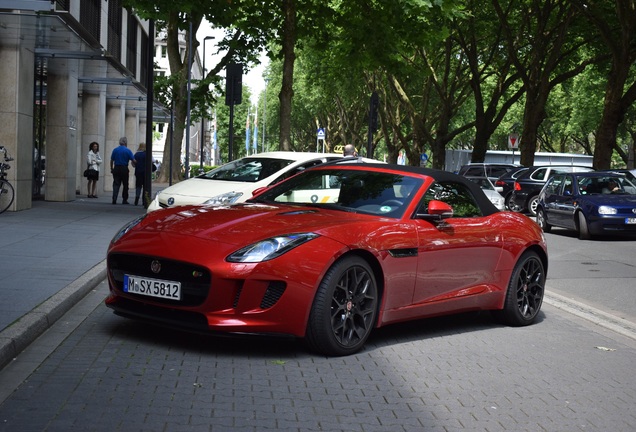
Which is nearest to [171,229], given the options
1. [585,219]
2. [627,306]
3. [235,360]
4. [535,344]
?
[235,360]

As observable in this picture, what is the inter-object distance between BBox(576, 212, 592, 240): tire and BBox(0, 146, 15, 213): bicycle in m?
11.4

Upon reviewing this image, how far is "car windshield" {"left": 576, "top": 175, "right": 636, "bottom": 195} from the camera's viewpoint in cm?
2253

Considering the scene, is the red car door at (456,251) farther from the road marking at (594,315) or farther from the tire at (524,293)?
the road marking at (594,315)

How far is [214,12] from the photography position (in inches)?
925

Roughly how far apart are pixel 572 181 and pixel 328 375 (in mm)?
17455

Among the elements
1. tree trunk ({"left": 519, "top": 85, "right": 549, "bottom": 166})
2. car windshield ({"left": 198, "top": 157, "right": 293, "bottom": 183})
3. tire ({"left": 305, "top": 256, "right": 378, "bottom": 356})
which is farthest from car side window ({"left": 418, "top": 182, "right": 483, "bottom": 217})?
tree trunk ({"left": 519, "top": 85, "right": 549, "bottom": 166})

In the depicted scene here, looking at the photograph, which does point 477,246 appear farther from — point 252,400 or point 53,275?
point 53,275

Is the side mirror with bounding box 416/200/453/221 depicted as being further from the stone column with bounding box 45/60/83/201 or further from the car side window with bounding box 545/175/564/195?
the stone column with bounding box 45/60/83/201

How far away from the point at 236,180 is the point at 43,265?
6.01 meters

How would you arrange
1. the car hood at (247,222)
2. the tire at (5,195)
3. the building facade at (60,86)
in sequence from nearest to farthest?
the car hood at (247,222), the building facade at (60,86), the tire at (5,195)

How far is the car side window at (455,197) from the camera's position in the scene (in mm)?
8220

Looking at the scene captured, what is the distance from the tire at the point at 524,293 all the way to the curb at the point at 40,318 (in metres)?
3.68

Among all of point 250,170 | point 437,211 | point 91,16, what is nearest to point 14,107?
point 250,170

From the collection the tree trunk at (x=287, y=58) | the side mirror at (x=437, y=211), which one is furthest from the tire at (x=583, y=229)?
the side mirror at (x=437, y=211)
